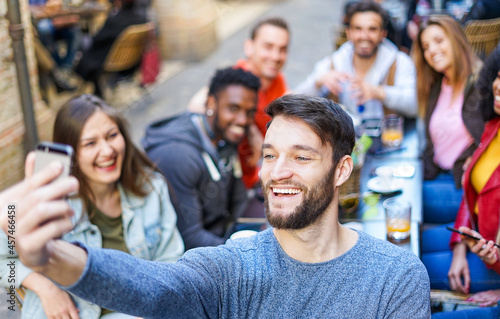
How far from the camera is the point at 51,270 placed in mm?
1175

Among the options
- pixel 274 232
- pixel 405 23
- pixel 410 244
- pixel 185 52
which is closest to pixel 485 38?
pixel 405 23

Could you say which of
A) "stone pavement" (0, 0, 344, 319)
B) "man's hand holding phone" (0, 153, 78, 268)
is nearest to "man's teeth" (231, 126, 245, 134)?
"man's hand holding phone" (0, 153, 78, 268)

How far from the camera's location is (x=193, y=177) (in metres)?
2.99

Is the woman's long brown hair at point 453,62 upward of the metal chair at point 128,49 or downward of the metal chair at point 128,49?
upward

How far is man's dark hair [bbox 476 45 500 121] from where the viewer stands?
9.44 feet

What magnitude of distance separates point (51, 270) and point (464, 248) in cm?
226

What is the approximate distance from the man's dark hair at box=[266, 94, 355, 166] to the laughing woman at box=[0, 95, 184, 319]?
109 cm

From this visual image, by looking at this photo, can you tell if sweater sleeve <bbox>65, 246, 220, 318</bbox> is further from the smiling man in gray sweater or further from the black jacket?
the black jacket

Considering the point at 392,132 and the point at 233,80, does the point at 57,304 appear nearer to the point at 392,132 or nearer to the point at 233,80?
the point at 233,80

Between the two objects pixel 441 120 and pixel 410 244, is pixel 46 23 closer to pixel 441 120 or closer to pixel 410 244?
pixel 441 120

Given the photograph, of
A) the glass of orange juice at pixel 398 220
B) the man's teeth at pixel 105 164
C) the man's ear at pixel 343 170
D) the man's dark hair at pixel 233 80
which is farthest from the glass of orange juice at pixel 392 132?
the man's ear at pixel 343 170

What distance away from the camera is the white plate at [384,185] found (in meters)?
3.11

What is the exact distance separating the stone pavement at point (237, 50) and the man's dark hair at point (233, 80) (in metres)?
3.01

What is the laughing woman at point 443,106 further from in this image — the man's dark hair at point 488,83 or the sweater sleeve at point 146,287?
the sweater sleeve at point 146,287
